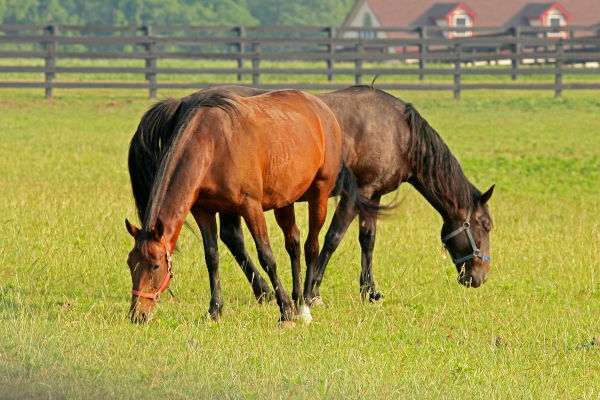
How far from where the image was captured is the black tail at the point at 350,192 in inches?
318

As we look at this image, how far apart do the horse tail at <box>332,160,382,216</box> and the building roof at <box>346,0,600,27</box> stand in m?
64.1

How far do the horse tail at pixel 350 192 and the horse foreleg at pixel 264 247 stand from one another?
52.8 inches

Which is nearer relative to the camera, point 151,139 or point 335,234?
point 151,139

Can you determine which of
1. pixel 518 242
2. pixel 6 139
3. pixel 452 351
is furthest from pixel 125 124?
pixel 452 351

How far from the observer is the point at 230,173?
6.55 m

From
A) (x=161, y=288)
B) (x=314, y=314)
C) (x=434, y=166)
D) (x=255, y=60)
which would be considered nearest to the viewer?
→ (x=161, y=288)

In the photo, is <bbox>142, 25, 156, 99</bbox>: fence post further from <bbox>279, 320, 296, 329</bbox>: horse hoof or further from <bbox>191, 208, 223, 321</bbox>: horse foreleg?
<bbox>279, 320, 296, 329</bbox>: horse hoof

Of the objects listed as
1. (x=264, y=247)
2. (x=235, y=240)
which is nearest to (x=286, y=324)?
(x=264, y=247)

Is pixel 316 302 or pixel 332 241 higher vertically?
pixel 332 241

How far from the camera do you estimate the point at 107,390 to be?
4.82 meters

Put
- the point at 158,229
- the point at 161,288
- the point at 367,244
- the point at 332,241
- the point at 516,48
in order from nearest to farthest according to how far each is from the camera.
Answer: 1. the point at 158,229
2. the point at 161,288
3. the point at 332,241
4. the point at 367,244
5. the point at 516,48

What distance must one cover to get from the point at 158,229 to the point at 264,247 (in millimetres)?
1149

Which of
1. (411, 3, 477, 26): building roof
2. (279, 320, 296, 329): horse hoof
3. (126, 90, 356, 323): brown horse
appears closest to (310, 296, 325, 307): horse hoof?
(126, 90, 356, 323): brown horse

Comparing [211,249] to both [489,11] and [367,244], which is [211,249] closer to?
[367,244]
